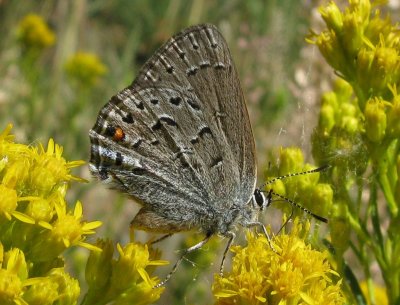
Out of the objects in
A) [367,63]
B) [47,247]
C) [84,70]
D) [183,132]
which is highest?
[367,63]

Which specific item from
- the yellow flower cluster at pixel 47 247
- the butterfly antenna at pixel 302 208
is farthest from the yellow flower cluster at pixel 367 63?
the yellow flower cluster at pixel 47 247

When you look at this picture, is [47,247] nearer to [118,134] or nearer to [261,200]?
[118,134]

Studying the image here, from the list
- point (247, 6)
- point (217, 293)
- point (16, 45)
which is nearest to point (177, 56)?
point (217, 293)

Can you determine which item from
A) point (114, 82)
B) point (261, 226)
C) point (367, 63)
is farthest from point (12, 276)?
point (114, 82)

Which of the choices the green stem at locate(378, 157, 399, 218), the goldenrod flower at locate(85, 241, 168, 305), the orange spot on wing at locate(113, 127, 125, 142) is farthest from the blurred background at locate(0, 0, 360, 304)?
the goldenrod flower at locate(85, 241, 168, 305)

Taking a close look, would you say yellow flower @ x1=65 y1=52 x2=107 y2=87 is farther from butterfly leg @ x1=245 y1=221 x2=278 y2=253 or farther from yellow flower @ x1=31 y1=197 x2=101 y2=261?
yellow flower @ x1=31 y1=197 x2=101 y2=261
